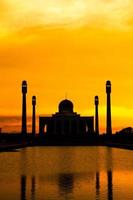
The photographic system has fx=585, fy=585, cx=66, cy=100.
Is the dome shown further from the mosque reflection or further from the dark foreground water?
the mosque reflection

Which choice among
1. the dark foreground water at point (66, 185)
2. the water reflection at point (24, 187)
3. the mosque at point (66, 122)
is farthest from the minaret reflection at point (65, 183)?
the mosque at point (66, 122)

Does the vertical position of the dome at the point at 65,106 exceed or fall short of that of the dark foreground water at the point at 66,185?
it exceeds it

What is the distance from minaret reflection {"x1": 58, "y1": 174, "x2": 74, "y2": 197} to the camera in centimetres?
2281

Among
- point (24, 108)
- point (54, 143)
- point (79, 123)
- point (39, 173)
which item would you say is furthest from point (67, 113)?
point (39, 173)

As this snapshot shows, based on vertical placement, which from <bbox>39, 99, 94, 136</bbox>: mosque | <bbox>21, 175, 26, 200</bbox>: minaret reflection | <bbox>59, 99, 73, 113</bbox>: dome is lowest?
<bbox>21, 175, 26, 200</bbox>: minaret reflection

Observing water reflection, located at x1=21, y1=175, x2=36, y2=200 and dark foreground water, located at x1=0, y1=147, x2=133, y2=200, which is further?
water reflection, located at x1=21, y1=175, x2=36, y2=200

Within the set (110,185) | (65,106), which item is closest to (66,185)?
(110,185)

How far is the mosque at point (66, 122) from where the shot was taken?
477 ft

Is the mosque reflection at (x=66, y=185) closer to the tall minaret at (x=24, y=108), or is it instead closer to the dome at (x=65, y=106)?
the tall minaret at (x=24, y=108)

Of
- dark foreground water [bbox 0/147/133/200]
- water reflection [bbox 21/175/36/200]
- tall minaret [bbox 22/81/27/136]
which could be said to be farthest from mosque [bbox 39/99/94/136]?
water reflection [bbox 21/175/36/200]

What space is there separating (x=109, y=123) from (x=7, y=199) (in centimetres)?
9526

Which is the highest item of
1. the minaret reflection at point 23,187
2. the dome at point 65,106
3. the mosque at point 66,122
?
the dome at point 65,106

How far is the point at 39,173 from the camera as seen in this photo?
31.3 meters

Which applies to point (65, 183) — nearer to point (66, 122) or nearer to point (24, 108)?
point (24, 108)
